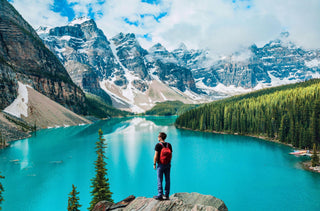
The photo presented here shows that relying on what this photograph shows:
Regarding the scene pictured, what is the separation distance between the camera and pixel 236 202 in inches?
1049

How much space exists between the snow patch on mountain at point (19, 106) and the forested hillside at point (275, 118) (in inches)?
3038

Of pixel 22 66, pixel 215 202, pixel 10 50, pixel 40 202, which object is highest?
pixel 10 50

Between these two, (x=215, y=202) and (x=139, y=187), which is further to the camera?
(x=139, y=187)

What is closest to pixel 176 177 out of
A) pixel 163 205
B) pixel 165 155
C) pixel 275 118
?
pixel 163 205

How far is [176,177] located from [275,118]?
2249 inches

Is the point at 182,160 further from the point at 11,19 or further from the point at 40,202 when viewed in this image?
the point at 11,19

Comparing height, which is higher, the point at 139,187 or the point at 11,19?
the point at 11,19

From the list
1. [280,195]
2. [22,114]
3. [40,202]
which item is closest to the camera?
[40,202]

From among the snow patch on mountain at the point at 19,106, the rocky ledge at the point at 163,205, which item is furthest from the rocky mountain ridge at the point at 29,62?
the rocky ledge at the point at 163,205

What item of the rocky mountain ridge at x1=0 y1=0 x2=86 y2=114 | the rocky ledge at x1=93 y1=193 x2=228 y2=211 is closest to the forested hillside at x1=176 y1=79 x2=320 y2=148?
the rocky ledge at x1=93 y1=193 x2=228 y2=211

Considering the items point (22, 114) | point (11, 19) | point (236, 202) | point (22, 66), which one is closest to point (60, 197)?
point (236, 202)

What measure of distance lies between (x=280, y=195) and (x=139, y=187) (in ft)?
65.0

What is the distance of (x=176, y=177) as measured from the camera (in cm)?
3556

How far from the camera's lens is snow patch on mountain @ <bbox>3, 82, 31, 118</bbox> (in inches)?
3538
